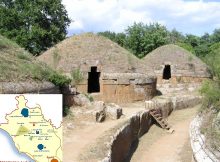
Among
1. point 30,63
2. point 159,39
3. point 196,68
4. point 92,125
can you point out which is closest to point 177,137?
point 92,125

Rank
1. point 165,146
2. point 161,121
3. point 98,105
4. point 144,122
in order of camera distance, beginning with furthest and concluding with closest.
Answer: point 161,121
point 144,122
point 98,105
point 165,146

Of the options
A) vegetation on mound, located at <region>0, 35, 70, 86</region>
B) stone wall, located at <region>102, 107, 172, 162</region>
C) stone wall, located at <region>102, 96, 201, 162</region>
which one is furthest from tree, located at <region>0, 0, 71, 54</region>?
stone wall, located at <region>102, 107, 172, 162</region>

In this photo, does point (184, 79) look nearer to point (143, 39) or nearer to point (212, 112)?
point (143, 39)

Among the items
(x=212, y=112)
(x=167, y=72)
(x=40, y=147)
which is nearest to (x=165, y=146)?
(x=212, y=112)

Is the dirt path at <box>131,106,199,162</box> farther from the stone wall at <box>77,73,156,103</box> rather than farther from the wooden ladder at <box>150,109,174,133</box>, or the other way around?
the stone wall at <box>77,73,156,103</box>

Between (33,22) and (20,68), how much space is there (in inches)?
717

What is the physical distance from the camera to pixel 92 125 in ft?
52.5

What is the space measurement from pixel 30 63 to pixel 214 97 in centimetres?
738

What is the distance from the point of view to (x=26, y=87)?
14.6 meters

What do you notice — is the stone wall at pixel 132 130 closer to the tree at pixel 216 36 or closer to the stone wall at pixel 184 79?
the stone wall at pixel 184 79

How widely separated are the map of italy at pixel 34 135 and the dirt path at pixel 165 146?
10305mm

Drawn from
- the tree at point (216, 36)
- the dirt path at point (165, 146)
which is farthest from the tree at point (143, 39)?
the dirt path at point (165, 146)

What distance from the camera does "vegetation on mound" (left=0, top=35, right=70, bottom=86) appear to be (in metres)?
14.9

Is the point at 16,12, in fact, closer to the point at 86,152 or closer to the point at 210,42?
the point at 86,152
